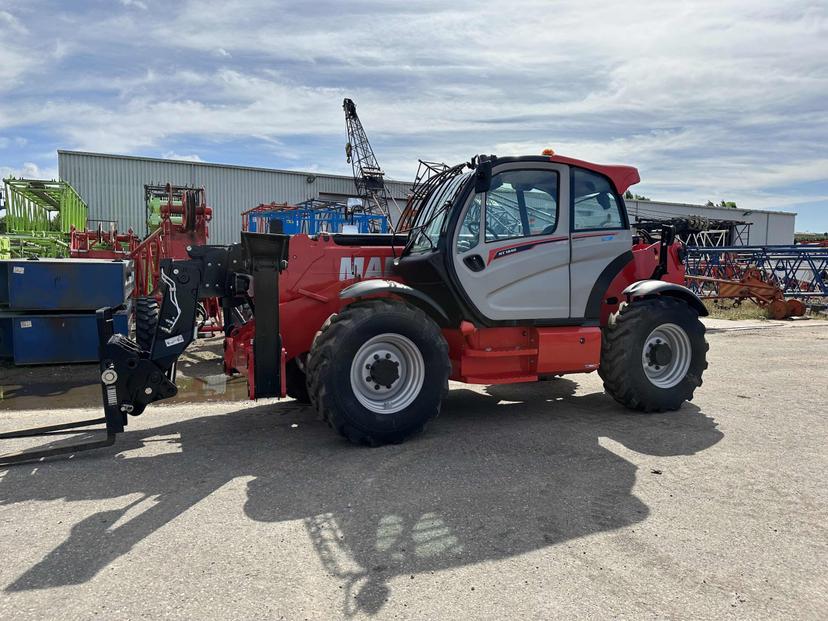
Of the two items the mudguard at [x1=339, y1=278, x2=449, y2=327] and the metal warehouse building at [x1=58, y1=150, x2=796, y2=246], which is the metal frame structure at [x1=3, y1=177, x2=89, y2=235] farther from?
the mudguard at [x1=339, y1=278, x2=449, y2=327]

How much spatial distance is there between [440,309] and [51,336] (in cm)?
644

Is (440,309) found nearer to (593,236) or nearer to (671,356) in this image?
(593,236)

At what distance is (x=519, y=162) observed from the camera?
18.3 ft

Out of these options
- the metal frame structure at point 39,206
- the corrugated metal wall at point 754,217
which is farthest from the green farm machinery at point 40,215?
the corrugated metal wall at point 754,217

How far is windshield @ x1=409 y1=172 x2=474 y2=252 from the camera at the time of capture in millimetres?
5524

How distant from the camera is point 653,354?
20.1ft

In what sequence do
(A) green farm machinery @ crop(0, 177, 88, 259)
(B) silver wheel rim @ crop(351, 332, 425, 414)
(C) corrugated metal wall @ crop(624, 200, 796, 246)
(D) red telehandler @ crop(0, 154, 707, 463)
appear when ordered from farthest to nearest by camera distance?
(C) corrugated metal wall @ crop(624, 200, 796, 246)
(A) green farm machinery @ crop(0, 177, 88, 259)
(B) silver wheel rim @ crop(351, 332, 425, 414)
(D) red telehandler @ crop(0, 154, 707, 463)

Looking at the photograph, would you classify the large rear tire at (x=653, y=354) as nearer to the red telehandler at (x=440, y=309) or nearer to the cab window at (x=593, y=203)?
the red telehandler at (x=440, y=309)

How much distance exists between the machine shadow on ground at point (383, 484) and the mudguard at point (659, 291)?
1.15m

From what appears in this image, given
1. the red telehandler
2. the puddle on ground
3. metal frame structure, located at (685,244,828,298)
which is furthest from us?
metal frame structure, located at (685,244,828,298)

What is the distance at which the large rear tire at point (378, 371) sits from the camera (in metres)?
4.74

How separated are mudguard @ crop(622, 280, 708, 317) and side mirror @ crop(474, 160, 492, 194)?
1949 millimetres

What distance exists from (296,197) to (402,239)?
31063mm

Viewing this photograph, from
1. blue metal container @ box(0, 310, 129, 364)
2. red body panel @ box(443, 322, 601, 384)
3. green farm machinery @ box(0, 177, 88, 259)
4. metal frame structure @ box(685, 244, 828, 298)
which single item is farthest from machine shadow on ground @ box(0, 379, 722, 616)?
metal frame structure @ box(685, 244, 828, 298)
